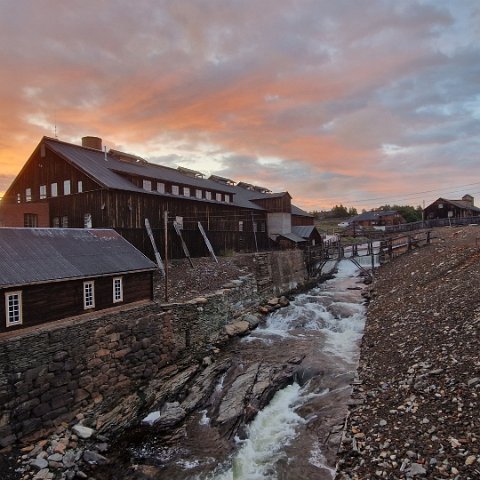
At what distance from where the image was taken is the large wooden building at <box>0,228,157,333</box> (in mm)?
14086

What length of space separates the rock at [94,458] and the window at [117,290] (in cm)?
768

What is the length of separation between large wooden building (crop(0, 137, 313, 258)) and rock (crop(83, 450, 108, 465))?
17.8 m

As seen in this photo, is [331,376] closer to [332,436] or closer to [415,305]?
[332,436]

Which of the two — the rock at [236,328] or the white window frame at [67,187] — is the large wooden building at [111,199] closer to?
the white window frame at [67,187]

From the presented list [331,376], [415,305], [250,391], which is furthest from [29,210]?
[415,305]

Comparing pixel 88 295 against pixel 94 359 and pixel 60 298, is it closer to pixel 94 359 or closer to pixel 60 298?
pixel 60 298

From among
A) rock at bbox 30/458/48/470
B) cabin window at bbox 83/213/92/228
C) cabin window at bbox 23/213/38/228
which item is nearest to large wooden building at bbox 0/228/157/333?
rock at bbox 30/458/48/470

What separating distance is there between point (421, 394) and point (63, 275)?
48.6ft

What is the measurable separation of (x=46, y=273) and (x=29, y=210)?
19085 millimetres

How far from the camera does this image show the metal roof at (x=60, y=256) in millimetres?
14625

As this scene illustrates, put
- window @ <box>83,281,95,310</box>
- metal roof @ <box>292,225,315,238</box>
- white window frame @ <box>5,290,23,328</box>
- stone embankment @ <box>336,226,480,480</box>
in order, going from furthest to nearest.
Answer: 1. metal roof @ <box>292,225,315,238</box>
2. window @ <box>83,281,95,310</box>
3. white window frame @ <box>5,290,23,328</box>
4. stone embankment @ <box>336,226,480,480</box>

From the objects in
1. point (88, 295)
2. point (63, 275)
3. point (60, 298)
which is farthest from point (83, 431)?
point (63, 275)

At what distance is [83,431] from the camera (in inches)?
520

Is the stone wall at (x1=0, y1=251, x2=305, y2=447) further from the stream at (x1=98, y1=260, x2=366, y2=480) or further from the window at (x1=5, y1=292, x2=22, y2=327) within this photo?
the stream at (x1=98, y1=260, x2=366, y2=480)
